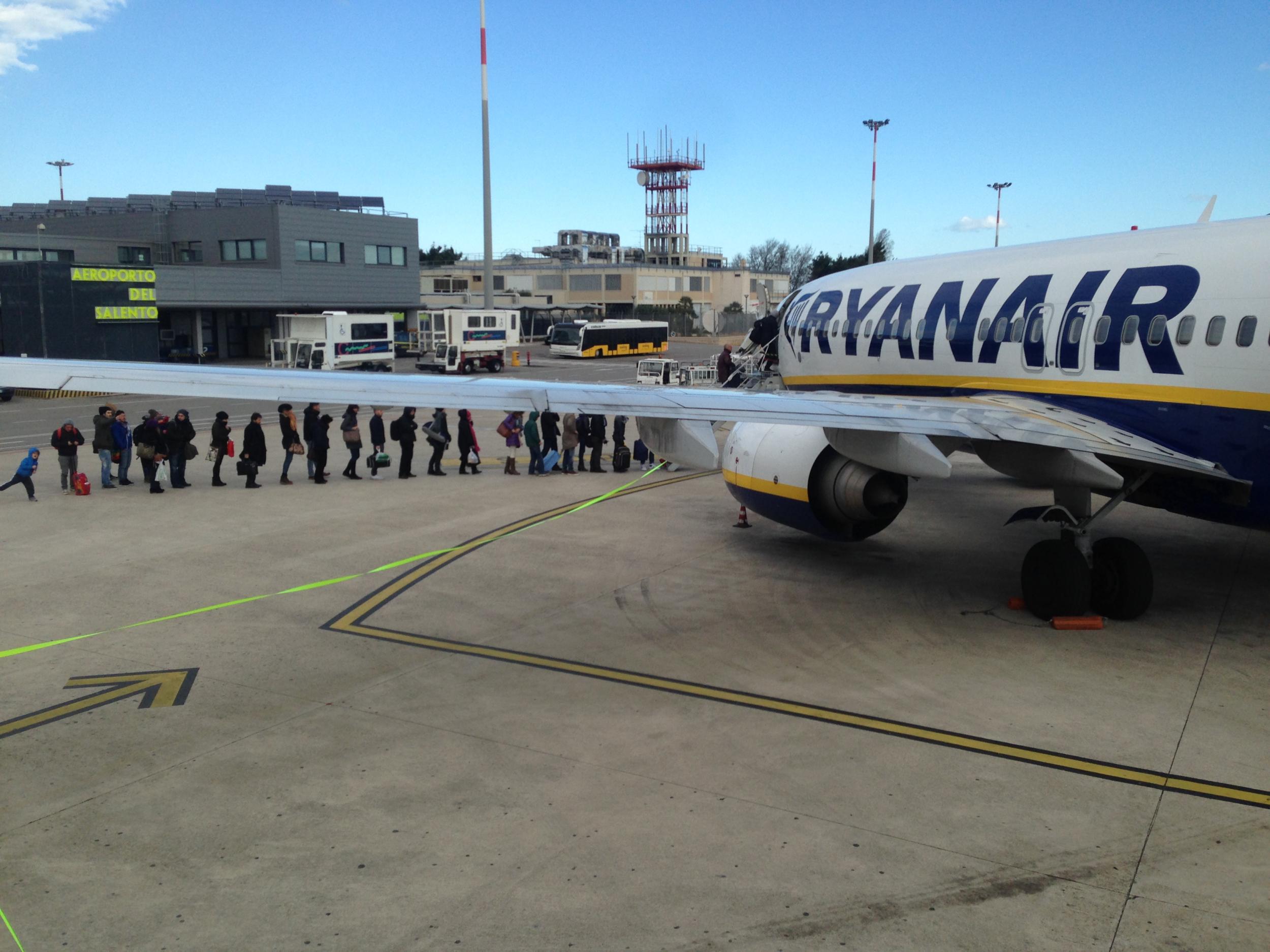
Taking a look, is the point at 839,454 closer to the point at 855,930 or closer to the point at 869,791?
the point at 869,791

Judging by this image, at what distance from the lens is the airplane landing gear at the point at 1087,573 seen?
13047 millimetres

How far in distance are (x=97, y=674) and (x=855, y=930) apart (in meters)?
9.17

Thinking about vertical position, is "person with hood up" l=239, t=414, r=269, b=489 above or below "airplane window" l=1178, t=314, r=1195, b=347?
below

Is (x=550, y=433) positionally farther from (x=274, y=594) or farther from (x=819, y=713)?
(x=819, y=713)

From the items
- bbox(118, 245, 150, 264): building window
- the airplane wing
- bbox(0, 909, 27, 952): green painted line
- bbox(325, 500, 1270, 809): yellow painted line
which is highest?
bbox(118, 245, 150, 264): building window

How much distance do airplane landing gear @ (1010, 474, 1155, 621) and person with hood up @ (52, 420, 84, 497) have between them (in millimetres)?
19399

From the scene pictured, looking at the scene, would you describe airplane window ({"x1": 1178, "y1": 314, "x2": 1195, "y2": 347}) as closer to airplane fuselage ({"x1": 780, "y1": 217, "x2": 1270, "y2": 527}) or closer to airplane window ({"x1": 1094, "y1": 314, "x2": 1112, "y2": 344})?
airplane fuselage ({"x1": 780, "y1": 217, "x2": 1270, "y2": 527})

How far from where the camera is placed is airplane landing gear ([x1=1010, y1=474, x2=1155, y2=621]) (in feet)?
42.8

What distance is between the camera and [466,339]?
195 feet

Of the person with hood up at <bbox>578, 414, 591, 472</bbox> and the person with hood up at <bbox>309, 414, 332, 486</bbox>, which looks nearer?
the person with hood up at <bbox>309, 414, 332, 486</bbox>

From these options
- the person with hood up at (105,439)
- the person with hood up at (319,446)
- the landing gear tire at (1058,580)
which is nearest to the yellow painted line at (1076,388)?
the landing gear tire at (1058,580)

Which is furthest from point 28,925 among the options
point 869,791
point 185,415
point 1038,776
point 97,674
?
point 185,415

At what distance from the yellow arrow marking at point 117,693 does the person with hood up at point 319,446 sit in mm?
12486

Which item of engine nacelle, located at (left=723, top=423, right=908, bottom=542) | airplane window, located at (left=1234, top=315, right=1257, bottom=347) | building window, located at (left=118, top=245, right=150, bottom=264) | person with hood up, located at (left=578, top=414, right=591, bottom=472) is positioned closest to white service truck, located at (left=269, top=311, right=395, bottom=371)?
building window, located at (left=118, top=245, right=150, bottom=264)
